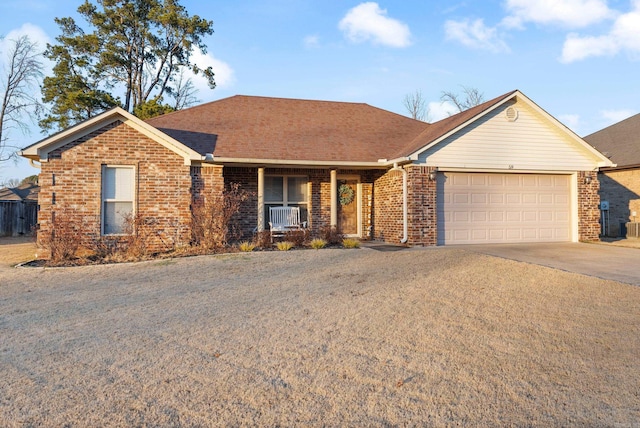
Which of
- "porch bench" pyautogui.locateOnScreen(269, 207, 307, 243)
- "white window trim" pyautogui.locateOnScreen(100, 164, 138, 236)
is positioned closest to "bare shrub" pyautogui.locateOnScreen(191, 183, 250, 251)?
"white window trim" pyautogui.locateOnScreen(100, 164, 138, 236)

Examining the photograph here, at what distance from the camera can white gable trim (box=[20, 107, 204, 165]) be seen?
10547 millimetres

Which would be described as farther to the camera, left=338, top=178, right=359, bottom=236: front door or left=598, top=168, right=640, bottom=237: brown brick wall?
left=598, top=168, right=640, bottom=237: brown brick wall

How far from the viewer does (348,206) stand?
14656 mm

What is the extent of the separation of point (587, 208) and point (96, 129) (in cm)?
1398

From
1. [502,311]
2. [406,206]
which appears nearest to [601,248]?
[406,206]

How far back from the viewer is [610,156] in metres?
19.0

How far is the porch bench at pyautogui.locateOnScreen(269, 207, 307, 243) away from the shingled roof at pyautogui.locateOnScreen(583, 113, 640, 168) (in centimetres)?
1276

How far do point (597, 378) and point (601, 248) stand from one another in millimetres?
9578

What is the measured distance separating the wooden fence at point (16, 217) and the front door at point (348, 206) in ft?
47.5

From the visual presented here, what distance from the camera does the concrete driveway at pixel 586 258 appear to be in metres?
7.50

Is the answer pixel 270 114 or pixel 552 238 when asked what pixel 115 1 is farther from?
pixel 552 238

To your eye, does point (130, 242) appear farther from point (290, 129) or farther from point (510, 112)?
point (510, 112)

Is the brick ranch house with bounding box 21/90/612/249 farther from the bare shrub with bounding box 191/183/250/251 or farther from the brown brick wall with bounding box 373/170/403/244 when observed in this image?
the bare shrub with bounding box 191/183/250/251

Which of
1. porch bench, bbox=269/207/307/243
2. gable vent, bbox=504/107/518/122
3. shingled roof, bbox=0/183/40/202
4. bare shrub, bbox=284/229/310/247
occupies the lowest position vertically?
bare shrub, bbox=284/229/310/247
